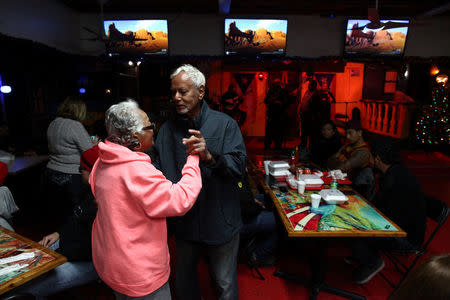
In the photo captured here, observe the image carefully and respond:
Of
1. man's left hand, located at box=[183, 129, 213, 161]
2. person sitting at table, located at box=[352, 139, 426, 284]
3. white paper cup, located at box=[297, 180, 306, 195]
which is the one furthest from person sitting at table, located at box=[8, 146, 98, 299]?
person sitting at table, located at box=[352, 139, 426, 284]

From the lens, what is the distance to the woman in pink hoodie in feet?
4.30

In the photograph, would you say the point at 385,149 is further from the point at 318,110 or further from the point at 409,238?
the point at 318,110

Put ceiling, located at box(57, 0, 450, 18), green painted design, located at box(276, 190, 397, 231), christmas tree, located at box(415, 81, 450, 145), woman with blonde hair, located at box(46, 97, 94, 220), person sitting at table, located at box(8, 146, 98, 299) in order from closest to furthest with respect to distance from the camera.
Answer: person sitting at table, located at box(8, 146, 98, 299) → green painted design, located at box(276, 190, 397, 231) → woman with blonde hair, located at box(46, 97, 94, 220) → ceiling, located at box(57, 0, 450, 18) → christmas tree, located at box(415, 81, 450, 145)

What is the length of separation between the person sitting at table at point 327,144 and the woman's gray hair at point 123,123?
3.56 metres

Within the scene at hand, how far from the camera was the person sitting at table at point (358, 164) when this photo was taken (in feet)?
A: 11.7

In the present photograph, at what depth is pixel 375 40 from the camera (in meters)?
6.13

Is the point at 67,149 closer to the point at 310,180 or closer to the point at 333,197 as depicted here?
the point at 310,180

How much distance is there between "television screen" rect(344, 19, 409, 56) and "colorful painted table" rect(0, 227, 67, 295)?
654 centimetres

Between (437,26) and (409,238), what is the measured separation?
6375mm

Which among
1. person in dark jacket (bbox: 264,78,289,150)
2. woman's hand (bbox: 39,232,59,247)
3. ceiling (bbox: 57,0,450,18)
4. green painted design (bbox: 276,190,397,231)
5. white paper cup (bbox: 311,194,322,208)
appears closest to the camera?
green painted design (bbox: 276,190,397,231)

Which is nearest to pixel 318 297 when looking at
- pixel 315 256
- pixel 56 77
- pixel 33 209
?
pixel 315 256

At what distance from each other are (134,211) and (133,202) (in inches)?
1.7

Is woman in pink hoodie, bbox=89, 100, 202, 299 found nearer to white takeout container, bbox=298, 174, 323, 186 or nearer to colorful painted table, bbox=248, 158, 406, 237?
colorful painted table, bbox=248, 158, 406, 237

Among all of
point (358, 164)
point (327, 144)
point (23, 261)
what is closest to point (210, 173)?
point (23, 261)
